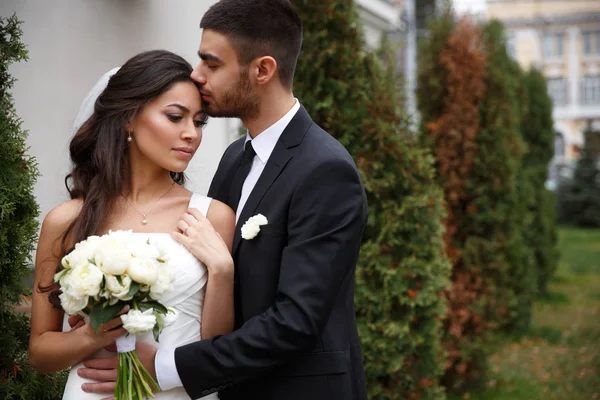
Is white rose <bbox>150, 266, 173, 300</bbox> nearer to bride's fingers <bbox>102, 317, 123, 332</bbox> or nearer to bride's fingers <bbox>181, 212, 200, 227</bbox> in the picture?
bride's fingers <bbox>102, 317, 123, 332</bbox>

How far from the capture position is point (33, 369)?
313 cm

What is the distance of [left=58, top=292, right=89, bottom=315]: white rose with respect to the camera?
95.9 inches

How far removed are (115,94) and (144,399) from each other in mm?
1187

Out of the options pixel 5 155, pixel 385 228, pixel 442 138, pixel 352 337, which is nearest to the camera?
pixel 5 155

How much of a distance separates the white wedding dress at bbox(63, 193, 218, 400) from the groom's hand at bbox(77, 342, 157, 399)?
0.17 ft

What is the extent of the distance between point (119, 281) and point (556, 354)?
780 cm

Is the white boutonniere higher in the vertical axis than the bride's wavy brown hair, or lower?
lower

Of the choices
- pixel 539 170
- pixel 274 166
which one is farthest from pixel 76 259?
pixel 539 170

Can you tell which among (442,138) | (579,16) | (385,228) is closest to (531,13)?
(579,16)

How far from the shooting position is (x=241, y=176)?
3174 mm

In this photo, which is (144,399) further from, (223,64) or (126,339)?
(223,64)

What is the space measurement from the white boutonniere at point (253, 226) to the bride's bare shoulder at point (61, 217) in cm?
66

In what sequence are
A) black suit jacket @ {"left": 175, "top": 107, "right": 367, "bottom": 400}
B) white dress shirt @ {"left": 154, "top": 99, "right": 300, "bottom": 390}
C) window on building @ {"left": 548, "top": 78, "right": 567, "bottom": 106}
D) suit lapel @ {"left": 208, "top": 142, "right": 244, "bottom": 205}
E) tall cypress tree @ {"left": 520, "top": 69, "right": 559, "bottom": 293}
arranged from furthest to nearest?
window on building @ {"left": 548, "top": 78, "right": 567, "bottom": 106}
tall cypress tree @ {"left": 520, "top": 69, "right": 559, "bottom": 293}
suit lapel @ {"left": 208, "top": 142, "right": 244, "bottom": 205}
white dress shirt @ {"left": 154, "top": 99, "right": 300, "bottom": 390}
black suit jacket @ {"left": 175, "top": 107, "right": 367, "bottom": 400}

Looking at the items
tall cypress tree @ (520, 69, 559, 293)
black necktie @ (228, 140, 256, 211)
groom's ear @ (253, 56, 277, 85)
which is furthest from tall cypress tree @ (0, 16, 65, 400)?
tall cypress tree @ (520, 69, 559, 293)
